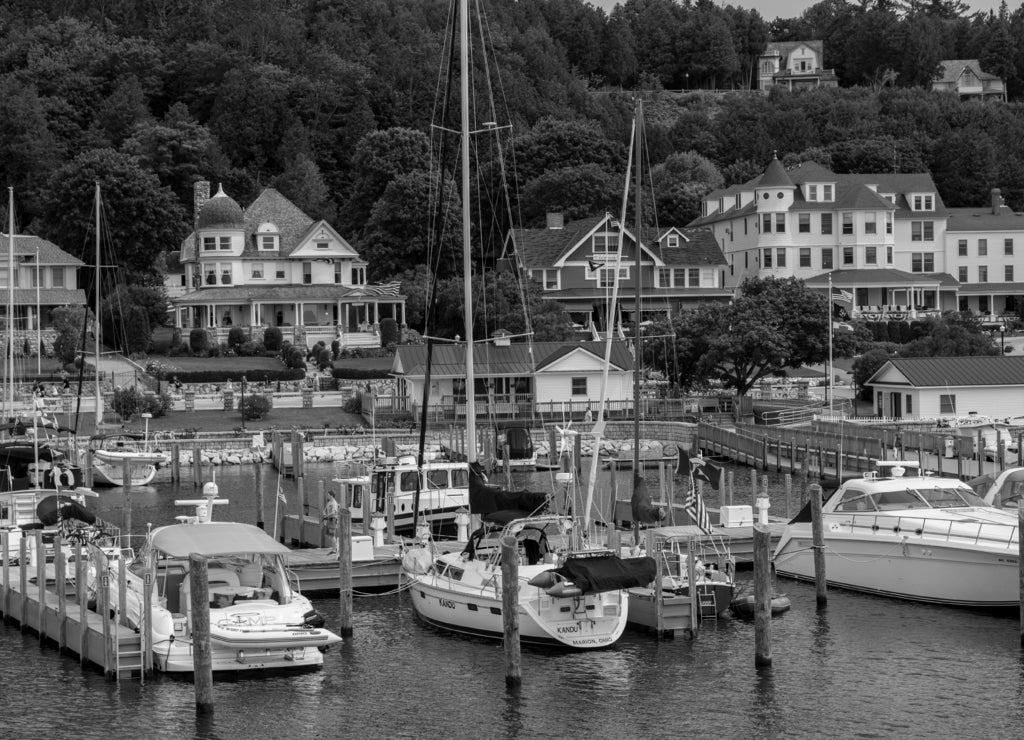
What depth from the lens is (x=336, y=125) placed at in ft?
505

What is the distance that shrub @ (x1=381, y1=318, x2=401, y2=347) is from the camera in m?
96.2

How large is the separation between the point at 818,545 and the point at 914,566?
2.37 m

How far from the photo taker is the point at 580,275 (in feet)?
354

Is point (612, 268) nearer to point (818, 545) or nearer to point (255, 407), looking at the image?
point (255, 407)

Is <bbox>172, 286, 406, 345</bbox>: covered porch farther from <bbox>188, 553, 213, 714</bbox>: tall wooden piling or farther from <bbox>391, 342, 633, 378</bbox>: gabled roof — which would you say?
<bbox>188, 553, 213, 714</bbox>: tall wooden piling

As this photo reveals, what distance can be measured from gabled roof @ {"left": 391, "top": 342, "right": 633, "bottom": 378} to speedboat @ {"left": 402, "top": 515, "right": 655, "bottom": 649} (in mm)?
39944

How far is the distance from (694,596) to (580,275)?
241 ft

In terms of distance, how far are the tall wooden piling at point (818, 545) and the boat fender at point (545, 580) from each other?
7.41 metres

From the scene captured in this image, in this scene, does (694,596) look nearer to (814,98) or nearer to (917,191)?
(917,191)

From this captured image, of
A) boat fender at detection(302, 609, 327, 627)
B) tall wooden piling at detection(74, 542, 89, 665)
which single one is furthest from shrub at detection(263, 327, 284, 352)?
boat fender at detection(302, 609, 327, 627)

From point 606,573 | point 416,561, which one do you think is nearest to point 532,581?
point 606,573

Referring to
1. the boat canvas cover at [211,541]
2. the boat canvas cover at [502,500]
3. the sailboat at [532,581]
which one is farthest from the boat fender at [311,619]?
the boat canvas cover at [502,500]

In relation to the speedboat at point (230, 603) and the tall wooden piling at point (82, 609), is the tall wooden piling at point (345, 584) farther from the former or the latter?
the tall wooden piling at point (82, 609)

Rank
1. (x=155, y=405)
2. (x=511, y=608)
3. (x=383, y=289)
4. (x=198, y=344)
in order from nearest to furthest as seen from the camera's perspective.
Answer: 1. (x=511, y=608)
2. (x=155, y=405)
3. (x=198, y=344)
4. (x=383, y=289)
